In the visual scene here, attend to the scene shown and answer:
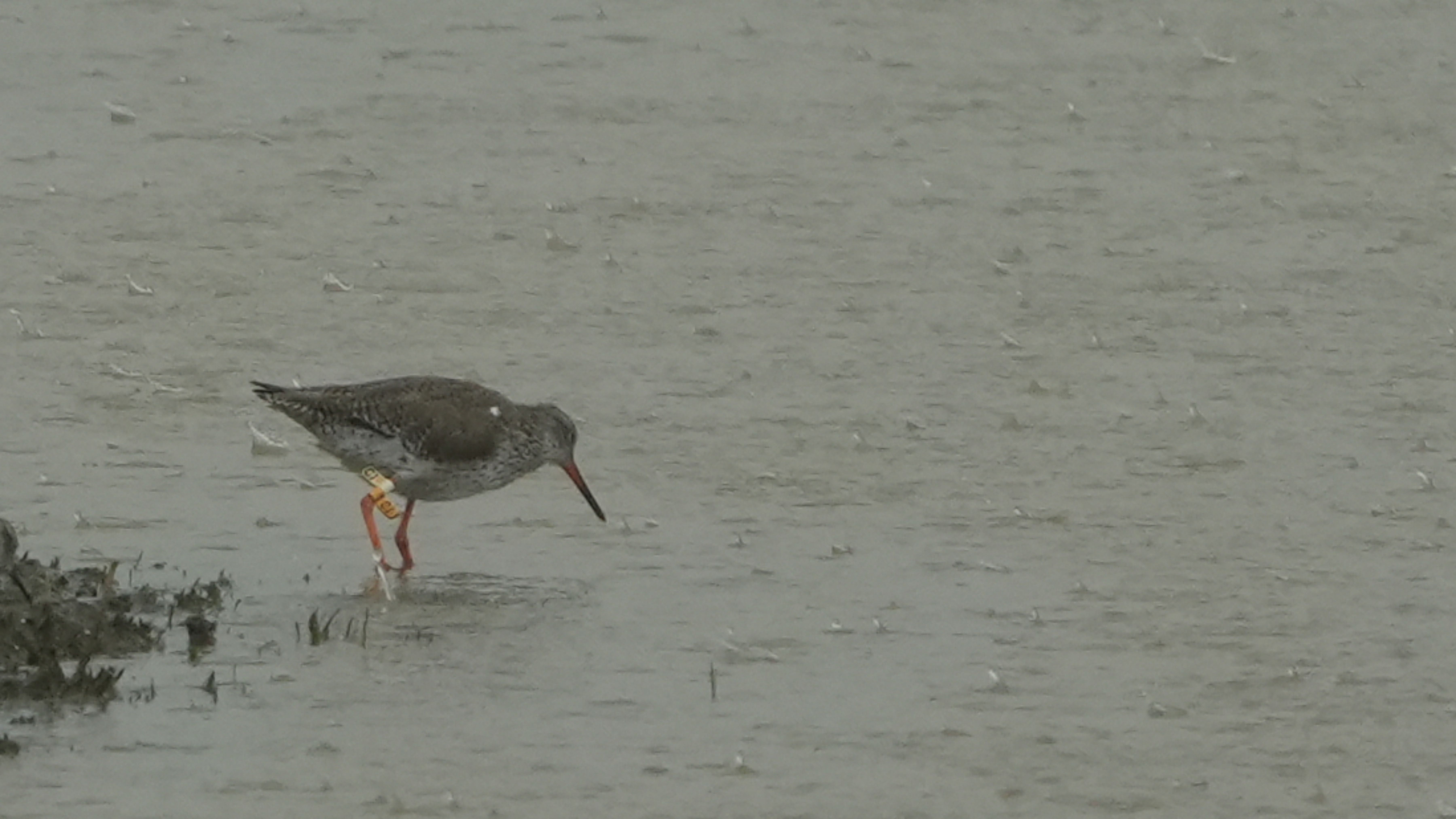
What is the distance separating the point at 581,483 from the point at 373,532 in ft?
2.92

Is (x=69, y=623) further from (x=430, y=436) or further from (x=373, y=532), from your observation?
(x=430, y=436)

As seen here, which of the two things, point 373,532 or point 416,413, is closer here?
point 373,532

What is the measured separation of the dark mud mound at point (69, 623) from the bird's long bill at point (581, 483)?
166 cm

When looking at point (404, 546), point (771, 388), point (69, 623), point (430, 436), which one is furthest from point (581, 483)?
point (69, 623)

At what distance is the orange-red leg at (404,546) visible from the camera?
11.4m

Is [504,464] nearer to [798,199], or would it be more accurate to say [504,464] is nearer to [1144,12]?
[798,199]

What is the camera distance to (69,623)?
9773mm

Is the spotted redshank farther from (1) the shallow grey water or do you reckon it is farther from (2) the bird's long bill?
(1) the shallow grey water

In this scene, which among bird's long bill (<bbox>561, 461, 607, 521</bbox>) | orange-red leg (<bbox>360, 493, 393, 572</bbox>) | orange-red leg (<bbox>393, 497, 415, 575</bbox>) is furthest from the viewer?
bird's long bill (<bbox>561, 461, 607, 521</bbox>)

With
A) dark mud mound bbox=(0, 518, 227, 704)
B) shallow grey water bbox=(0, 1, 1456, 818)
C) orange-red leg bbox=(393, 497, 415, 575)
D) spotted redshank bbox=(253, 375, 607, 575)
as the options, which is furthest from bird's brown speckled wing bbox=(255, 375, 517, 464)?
dark mud mound bbox=(0, 518, 227, 704)

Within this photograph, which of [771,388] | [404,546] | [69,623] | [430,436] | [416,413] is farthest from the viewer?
[771,388]

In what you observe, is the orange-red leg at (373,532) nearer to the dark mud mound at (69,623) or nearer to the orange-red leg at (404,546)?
the orange-red leg at (404,546)

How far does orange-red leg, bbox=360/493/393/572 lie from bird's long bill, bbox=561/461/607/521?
2.62ft

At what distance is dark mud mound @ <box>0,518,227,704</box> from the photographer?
31.1 ft
